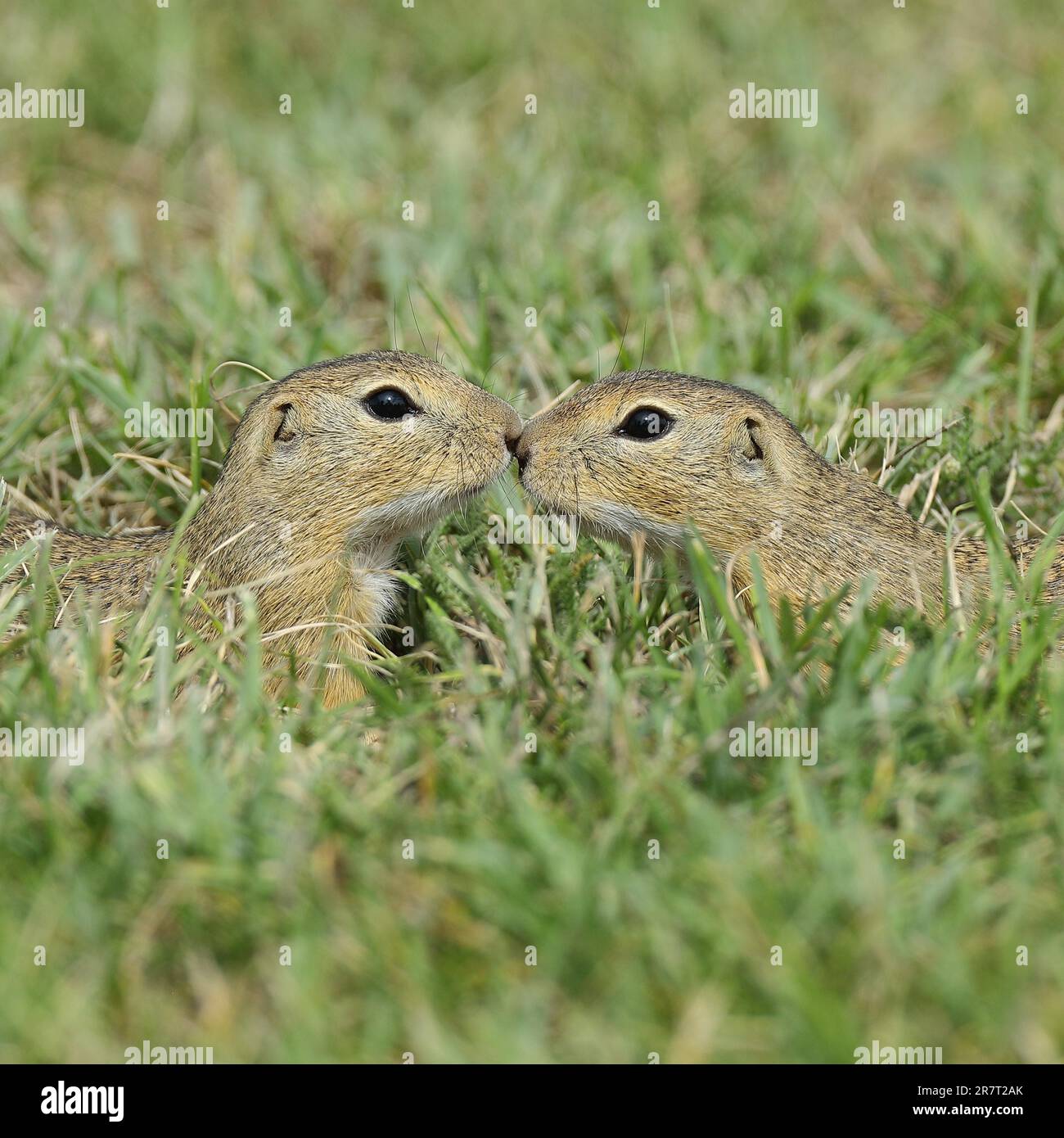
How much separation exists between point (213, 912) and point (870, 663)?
194cm

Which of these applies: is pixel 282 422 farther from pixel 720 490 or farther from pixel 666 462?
pixel 720 490

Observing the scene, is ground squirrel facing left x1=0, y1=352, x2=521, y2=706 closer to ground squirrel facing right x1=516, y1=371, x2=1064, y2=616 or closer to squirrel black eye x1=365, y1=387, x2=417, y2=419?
squirrel black eye x1=365, y1=387, x2=417, y2=419

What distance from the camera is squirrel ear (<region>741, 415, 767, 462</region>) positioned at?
16.7 feet

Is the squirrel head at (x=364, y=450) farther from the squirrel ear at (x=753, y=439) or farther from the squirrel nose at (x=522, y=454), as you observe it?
the squirrel ear at (x=753, y=439)

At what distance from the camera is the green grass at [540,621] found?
3377 mm

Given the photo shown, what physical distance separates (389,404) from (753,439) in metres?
1.20

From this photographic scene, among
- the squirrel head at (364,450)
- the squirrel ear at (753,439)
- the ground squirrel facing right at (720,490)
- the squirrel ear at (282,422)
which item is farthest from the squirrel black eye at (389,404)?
the squirrel ear at (753,439)

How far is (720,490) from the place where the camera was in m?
5.07

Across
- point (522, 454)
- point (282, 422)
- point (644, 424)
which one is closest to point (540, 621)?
point (522, 454)

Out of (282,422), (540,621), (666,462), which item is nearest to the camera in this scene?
(540,621)

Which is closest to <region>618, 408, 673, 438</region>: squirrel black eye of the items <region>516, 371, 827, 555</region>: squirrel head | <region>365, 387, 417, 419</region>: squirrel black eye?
<region>516, 371, 827, 555</region>: squirrel head

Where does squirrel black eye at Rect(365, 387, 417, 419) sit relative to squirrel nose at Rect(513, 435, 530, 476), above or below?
above

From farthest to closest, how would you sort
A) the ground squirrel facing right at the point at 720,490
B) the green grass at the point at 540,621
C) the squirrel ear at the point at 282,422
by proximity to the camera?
the squirrel ear at the point at 282,422
the ground squirrel facing right at the point at 720,490
the green grass at the point at 540,621

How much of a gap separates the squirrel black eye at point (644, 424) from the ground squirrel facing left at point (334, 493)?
1.22 ft
